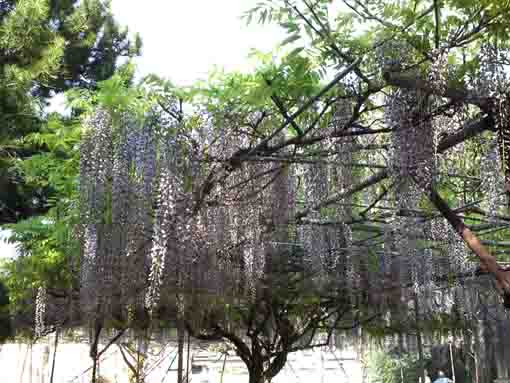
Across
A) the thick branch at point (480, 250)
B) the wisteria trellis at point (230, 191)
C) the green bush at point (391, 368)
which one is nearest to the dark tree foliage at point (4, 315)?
the wisteria trellis at point (230, 191)

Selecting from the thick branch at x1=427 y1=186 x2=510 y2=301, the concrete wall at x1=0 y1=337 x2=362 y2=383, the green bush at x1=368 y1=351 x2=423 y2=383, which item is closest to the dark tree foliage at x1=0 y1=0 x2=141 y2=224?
the concrete wall at x1=0 y1=337 x2=362 y2=383

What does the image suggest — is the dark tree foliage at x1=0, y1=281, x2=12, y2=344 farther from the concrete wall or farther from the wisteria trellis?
the concrete wall

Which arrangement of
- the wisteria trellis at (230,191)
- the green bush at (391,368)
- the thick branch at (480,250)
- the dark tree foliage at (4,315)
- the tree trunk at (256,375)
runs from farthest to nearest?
the green bush at (391,368) < the tree trunk at (256,375) < the dark tree foliage at (4,315) < the wisteria trellis at (230,191) < the thick branch at (480,250)

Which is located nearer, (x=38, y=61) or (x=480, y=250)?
(x=480, y=250)

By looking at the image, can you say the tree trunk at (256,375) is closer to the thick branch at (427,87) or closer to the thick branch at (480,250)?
the thick branch at (480,250)

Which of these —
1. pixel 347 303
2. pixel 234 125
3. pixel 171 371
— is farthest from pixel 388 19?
pixel 171 371

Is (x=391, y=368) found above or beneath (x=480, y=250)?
beneath

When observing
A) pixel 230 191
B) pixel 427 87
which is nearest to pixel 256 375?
pixel 230 191

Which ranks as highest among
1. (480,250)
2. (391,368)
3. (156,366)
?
(480,250)

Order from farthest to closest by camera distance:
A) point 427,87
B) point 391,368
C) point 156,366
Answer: point 391,368 → point 156,366 → point 427,87

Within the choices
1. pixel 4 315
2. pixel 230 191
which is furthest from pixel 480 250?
pixel 4 315

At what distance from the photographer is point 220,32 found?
11.8 ft

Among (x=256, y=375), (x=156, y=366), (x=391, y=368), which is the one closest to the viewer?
(x=256, y=375)

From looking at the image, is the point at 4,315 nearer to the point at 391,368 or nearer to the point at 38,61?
the point at 38,61
